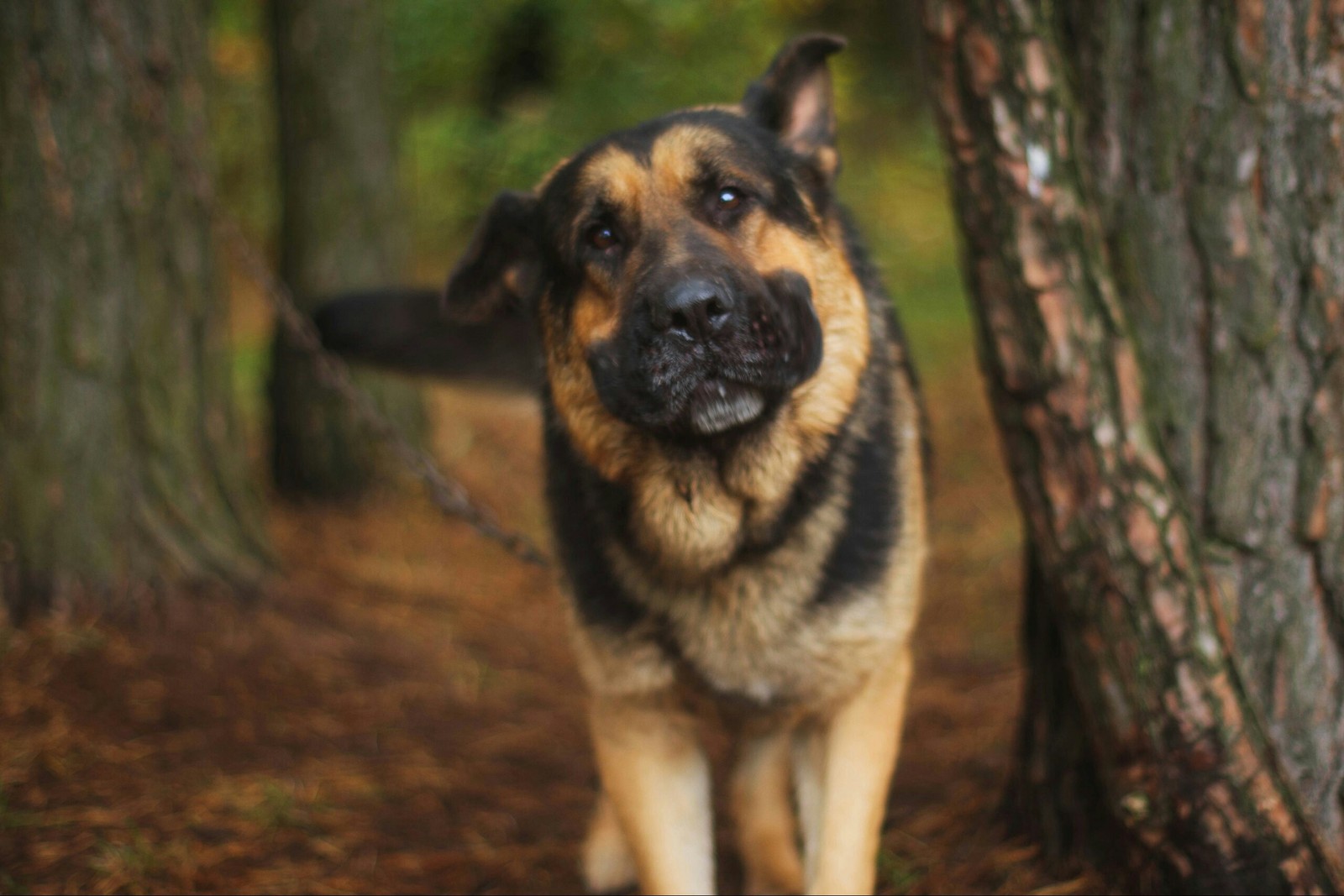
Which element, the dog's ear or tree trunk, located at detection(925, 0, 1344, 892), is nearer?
tree trunk, located at detection(925, 0, 1344, 892)

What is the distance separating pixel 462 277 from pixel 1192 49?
198cm

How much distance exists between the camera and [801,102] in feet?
10.6

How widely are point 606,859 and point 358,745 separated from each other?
1.24m

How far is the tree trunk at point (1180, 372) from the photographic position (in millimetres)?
2549

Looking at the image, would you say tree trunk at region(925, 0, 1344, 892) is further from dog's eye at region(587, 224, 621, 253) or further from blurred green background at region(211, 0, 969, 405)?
blurred green background at region(211, 0, 969, 405)

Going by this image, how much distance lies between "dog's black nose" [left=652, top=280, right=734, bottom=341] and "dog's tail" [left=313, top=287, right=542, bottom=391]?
4.68 feet

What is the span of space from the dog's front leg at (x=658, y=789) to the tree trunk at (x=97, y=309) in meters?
2.37

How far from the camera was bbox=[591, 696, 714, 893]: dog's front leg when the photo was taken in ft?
9.49

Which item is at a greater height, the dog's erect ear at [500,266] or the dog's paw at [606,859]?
the dog's erect ear at [500,266]

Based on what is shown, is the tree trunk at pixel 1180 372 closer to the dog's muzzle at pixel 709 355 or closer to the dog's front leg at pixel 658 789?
the dog's muzzle at pixel 709 355

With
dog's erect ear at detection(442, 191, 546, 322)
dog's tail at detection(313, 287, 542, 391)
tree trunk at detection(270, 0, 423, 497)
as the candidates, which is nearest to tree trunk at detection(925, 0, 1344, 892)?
dog's erect ear at detection(442, 191, 546, 322)

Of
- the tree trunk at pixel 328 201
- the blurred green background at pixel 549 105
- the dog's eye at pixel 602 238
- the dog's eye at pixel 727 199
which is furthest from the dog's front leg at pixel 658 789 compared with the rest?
the blurred green background at pixel 549 105

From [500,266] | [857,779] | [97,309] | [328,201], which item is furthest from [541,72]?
[857,779]

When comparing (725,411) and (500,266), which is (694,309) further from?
(500,266)
